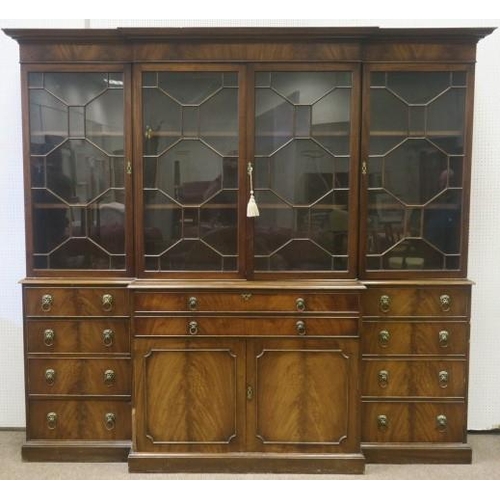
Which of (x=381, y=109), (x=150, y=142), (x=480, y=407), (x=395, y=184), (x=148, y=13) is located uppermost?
(x=148, y=13)

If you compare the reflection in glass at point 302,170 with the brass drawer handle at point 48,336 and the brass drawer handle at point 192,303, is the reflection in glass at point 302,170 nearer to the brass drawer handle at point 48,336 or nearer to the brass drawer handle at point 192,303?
the brass drawer handle at point 192,303

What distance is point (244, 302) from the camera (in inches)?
92.3

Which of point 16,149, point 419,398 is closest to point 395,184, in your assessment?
point 419,398

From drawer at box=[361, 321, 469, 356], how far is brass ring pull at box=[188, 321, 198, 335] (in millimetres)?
786

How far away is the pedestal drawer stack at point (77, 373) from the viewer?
2.45m

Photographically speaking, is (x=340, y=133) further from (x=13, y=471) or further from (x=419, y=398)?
(x=13, y=471)

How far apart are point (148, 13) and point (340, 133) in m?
1.25

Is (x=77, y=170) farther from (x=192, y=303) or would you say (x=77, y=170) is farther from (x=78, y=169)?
(x=192, y=303)

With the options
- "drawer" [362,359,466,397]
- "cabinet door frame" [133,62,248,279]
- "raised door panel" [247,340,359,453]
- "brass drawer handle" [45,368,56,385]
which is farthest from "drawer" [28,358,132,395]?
"drawer" [362,359,466,397]

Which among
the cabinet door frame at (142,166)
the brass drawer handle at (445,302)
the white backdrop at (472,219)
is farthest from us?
the white backdrop at (472,219)

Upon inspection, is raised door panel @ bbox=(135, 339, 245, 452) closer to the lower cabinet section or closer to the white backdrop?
the lower cabinet section

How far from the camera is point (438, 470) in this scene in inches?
95.9

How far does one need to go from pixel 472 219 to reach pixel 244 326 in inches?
53.5

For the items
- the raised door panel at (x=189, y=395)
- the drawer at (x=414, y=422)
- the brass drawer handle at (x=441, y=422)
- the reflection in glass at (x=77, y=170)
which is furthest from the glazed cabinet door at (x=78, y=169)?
the brass drawer handle at (x=441, y=422)
